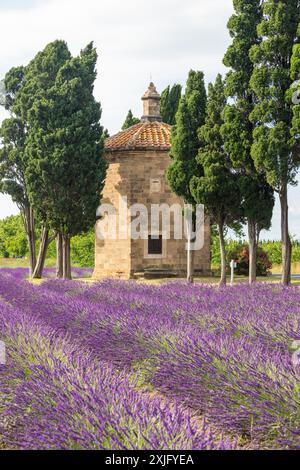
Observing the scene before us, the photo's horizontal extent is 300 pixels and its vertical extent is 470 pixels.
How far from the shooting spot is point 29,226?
1216 inches

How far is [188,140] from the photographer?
2486 cm

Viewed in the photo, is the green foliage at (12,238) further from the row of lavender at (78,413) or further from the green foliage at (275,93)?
the row of lavender at (78,413)

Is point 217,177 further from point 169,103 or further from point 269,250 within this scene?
point 269,250

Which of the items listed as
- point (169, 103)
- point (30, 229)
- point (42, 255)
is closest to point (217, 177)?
point (42, 255)

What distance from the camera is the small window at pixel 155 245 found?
28.1 m

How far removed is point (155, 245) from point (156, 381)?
21.7 metres

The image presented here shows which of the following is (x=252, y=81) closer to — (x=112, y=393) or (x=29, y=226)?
(x=29, y=226)

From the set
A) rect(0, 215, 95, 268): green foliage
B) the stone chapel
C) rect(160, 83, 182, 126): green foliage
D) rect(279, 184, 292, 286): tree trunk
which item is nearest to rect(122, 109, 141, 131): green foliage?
rect(160, 83, 182, 126): green foliage

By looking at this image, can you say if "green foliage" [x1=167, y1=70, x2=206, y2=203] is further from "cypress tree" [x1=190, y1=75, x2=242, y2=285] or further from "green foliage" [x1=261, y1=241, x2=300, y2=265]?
"green foliage" [x1=261, y1=241, x2=300, y2=265]

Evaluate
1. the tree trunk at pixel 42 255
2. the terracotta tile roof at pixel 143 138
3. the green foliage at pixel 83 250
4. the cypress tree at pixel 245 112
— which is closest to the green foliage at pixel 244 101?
the cypress tree at pixel 245 112

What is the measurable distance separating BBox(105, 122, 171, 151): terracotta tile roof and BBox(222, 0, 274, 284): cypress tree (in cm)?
587
